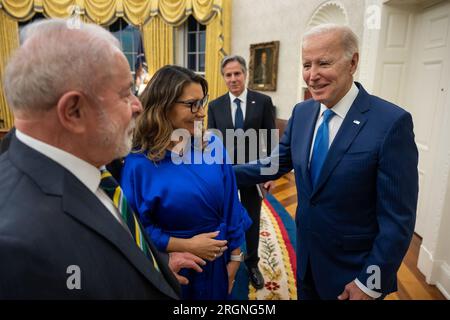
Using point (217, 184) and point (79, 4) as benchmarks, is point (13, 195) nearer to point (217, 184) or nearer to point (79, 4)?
point (217, 184)

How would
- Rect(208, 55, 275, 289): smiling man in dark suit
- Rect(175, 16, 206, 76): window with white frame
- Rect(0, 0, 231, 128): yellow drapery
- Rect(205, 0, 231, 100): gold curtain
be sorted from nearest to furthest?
Rect(208, 55, 275, 289): smiling man in dark suit, Rect(205, 0, 231, 100): gold curtain, Rect(0, 0, 231, 128): yellow drapery, Rect(175, 16, 206, 76): window with white frame

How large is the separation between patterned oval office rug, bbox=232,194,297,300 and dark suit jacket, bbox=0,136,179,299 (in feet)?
6.46

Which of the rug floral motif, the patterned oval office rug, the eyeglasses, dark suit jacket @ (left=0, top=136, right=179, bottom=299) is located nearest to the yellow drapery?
the patterned oval office rug

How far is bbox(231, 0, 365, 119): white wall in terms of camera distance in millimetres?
5441

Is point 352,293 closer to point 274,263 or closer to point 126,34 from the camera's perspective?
point 274,263

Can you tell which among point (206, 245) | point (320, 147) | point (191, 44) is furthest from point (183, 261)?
point (191, 44)

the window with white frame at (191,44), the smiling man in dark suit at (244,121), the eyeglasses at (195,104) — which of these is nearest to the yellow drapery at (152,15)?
the window with white frame at (191,44)

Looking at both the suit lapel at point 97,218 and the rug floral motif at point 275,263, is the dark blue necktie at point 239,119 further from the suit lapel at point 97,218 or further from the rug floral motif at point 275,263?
the suit lapel at point 97,218

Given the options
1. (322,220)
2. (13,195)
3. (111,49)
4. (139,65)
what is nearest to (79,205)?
(13,195)

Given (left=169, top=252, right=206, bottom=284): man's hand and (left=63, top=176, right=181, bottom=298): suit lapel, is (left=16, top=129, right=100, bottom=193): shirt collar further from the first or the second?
(left=169, top=252, right=206, bottom=284): man's hand

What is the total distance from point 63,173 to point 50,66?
232 millimetres

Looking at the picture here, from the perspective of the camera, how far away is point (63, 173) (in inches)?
26.5

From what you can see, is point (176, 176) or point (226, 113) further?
point (226, 113)

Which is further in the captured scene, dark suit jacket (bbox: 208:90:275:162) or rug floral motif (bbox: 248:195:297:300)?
dark suit jacket (bbox: 208:90:275:162)
